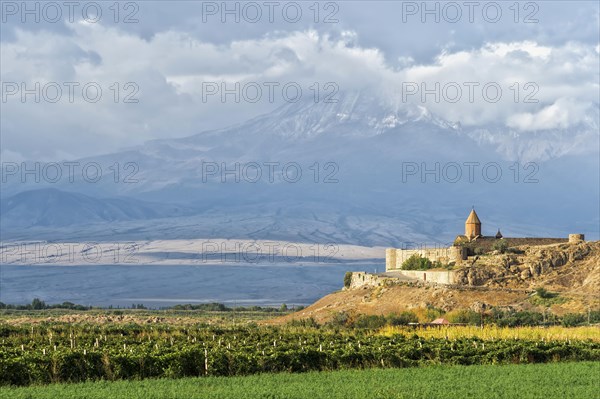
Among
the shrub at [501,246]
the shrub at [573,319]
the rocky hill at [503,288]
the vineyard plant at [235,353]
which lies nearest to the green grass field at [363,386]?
the vineyard plant at [235,353]

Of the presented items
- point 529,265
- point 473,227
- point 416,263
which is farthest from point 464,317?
point 473,227

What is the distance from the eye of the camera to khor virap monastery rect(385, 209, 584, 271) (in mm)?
76875

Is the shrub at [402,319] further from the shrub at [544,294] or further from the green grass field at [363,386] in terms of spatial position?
the green grass field at [363,386]

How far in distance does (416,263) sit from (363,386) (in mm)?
51831

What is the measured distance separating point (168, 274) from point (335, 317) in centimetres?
13588

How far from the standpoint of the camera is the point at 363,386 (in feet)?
95.2

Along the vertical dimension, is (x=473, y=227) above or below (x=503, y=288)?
above

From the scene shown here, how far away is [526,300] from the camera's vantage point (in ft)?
220

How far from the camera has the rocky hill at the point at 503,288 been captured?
66.6 meters

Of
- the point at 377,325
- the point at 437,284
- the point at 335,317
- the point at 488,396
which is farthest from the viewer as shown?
the point at 437,284

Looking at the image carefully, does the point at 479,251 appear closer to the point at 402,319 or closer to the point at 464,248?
the point at 464,248

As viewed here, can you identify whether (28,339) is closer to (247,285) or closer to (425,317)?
(425,317)

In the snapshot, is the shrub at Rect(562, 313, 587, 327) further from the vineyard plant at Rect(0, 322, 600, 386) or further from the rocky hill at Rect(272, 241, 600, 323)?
the vineyard plant at Rect(0, 322, 600, 386)

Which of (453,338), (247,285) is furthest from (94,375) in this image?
(247,285)
